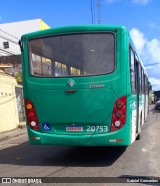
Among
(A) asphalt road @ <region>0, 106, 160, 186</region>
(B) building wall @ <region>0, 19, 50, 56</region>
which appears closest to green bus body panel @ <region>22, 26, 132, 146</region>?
(A) asphalt road @ <region>0, 106, 160, 186</region>

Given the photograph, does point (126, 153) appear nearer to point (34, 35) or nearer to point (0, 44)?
point (34, 35)

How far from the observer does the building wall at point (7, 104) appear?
17.5 m

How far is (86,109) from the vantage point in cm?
772

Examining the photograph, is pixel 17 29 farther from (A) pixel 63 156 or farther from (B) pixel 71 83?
(B) pixel 71 83

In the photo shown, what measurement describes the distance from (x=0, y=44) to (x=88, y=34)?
39.9 metres

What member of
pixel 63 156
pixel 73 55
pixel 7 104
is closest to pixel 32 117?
pixel 63 156

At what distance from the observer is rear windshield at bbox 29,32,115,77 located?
7688 millimetres

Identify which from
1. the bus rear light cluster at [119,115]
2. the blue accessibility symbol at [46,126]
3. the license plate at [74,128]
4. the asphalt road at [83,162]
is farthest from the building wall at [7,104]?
the bus rear light cluster at [119,115]

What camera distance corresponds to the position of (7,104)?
18.3m

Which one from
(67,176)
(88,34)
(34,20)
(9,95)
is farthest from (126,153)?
(34,20)

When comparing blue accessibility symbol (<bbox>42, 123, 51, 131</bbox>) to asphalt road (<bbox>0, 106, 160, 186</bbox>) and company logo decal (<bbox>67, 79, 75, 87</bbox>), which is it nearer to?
asphalt road (<bbox>0, 106, 160, 186</bbox>)

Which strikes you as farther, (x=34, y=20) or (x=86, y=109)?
(x=34, y=20)

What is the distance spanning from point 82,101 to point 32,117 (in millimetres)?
1293

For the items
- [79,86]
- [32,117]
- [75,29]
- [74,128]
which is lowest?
[74,128]
